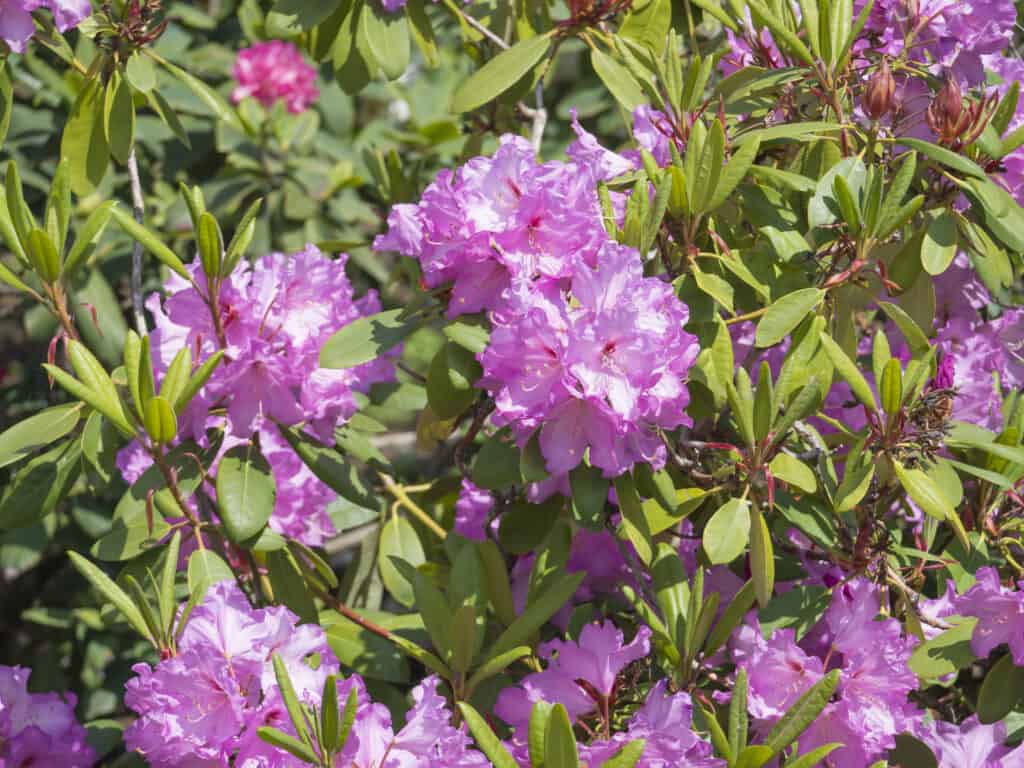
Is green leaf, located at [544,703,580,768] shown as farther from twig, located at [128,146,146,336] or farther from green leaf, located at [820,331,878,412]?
twig, located at [128,146,146,336]

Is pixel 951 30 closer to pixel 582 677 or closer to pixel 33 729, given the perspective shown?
pixel 582 677

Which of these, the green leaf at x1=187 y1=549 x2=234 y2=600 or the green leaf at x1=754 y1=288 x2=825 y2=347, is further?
the green leaf at x1=187 y1=549 x2=234 y2=600

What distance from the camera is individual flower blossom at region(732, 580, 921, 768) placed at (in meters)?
1.42

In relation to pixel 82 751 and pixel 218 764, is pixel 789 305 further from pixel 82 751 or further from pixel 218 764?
pixel 82 751

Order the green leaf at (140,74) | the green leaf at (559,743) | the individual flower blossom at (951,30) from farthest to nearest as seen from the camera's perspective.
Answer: the green leaf at (140,74), the individual flower blossom at (951,30), the green leaf at (559,743)

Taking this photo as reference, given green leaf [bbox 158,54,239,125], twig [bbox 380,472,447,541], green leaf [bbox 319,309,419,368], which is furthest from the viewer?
twig [bbox 380,472,447,541]

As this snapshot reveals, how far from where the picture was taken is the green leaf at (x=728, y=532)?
53.2 inches

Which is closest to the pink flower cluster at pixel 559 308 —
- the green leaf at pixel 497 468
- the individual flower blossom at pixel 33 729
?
the green leaf at pixel 497 468

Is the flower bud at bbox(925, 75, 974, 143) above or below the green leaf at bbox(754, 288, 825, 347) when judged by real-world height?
above

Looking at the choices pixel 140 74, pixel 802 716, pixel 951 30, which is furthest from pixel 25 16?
pixel 802 716

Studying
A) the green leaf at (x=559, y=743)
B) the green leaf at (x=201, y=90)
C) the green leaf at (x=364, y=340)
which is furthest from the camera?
the green leaf at (x=201, y=90)

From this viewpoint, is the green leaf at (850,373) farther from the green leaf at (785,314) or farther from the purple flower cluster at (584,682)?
the purple flower cluster at (584,682)

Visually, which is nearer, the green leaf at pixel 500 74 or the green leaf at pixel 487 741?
the green leaf at pixel 487 741

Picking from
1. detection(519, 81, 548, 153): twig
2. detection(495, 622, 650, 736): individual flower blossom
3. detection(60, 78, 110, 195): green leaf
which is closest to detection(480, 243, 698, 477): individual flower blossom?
detection(495, 622, 650, 736): individual flower blossom
